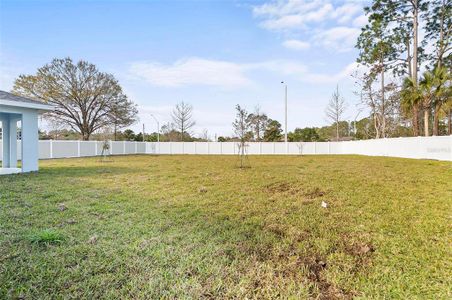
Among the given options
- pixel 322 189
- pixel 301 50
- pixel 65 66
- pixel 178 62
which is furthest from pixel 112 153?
pixel 322 189

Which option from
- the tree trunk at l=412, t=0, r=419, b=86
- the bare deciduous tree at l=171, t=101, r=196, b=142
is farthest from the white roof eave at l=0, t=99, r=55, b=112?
the bare deciduous tree at l=171, t=101, r=196, b=142

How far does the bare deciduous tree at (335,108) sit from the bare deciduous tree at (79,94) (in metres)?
21.8

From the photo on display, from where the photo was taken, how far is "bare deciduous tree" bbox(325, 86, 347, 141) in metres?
29.8

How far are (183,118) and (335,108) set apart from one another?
18.6m

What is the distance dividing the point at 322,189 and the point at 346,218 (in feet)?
6.74

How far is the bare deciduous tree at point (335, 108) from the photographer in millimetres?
29750

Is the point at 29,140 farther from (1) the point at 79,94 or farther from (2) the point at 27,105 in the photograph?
(1) the point at 79,94

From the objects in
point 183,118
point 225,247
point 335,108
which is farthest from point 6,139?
point 335,108

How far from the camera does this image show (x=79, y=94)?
23.4 meters

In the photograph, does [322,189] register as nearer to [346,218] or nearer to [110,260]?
[346,218]

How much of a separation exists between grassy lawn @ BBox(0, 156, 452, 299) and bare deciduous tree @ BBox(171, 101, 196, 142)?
2954 cm

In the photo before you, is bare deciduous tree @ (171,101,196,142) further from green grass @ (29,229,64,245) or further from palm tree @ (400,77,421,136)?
green grass @ (29,229,64,245)

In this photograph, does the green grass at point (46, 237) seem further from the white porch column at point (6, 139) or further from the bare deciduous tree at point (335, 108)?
the bare deciduous tree at point (335, 108)

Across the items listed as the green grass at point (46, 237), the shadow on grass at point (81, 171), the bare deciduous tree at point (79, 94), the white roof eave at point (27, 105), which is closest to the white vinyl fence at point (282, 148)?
the bare deciduous tree at point (79, 94)
